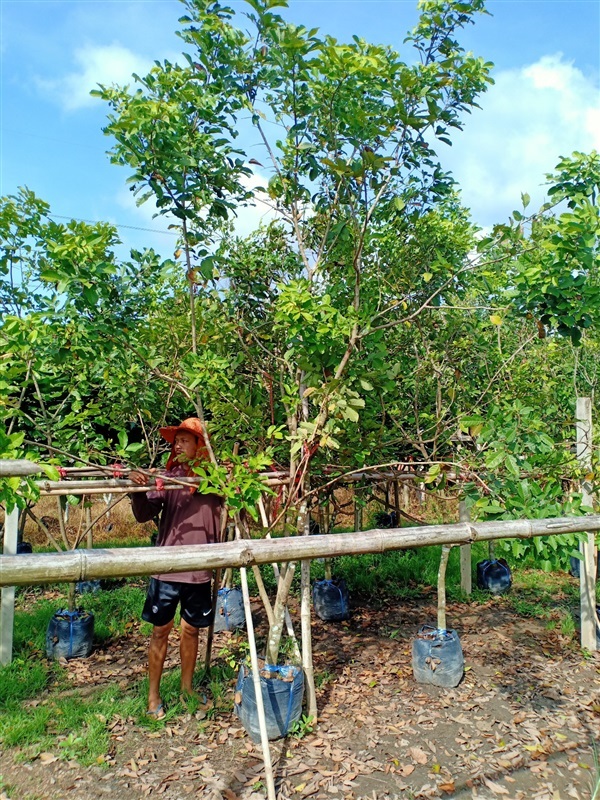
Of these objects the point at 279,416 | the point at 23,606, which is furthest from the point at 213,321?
the point at 23,606

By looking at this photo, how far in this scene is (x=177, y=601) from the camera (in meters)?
3.73

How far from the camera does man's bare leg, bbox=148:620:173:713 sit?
364 centimetres

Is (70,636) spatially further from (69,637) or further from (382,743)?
(382,743)

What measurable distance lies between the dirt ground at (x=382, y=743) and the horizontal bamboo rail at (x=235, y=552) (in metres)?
1.40

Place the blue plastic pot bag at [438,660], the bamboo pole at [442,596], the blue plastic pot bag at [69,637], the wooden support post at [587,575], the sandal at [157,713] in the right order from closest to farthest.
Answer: the sandal at [157,713]
the blue plastic pot bag at [438,660]
the bamboo pole at [442,596]
the blue plastic pot bag at [69,637]
the wooden support post at [587,575]

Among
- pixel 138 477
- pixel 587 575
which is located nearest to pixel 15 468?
pixel 138 477

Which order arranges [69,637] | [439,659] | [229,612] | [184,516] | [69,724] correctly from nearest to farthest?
[69,724] < [184,516] < [439,659] < [69,637] < [229,612]

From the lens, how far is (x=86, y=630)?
4.73 meters

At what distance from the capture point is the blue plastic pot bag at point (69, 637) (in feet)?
15.3

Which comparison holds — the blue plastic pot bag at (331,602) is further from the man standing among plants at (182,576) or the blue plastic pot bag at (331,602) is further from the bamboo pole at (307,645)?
the man standing among plants at (182,576)

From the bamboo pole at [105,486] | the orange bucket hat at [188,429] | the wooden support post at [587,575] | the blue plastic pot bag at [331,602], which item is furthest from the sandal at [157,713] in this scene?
the wooden support post at [587,575]

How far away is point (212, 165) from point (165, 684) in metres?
3.35

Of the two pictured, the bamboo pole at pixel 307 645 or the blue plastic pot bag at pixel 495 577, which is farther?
the blue plastic pot bag at pixel 495 577

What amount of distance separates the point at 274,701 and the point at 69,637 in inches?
82.6
